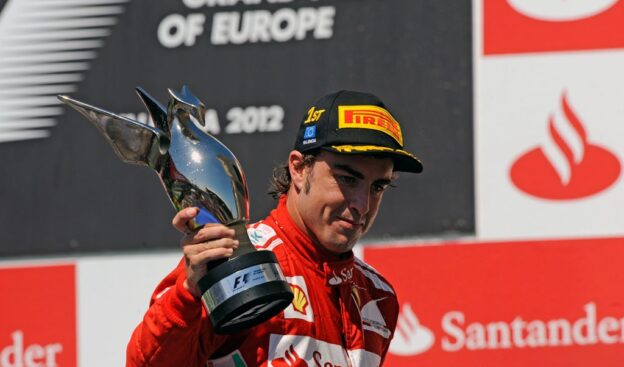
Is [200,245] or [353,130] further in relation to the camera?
[353,130]

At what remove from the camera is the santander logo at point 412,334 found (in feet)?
11.3

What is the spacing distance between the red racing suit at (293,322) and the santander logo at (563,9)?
139cm

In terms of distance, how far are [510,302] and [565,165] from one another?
1.48 feet

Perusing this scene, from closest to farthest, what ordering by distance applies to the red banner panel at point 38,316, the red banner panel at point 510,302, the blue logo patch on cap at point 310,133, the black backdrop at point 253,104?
the blue logo patch on cap at point 310,133
the red banner panel at point 510,302
the black backdrop at point 253,104
the red banner panel at point 38,316

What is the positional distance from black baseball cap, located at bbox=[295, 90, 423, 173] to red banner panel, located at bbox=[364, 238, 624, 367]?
1.35 m

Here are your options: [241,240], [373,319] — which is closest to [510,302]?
[373,319]

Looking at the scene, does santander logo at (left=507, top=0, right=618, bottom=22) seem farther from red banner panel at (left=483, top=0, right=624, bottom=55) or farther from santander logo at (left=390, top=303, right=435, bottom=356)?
santander logo at (left=390, top=303, right=435, bottom=356)

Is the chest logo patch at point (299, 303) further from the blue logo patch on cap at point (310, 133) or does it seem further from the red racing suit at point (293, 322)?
the blue logo patch on cap at point (310, 133)

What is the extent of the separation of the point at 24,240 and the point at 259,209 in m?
0.79

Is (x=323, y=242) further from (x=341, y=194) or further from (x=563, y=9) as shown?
(x=563, y=9)

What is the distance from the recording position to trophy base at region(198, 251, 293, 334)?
173 centimetres

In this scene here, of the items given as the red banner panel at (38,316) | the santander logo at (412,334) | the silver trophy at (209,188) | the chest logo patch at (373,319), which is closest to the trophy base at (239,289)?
the silver trophy at (209,188)

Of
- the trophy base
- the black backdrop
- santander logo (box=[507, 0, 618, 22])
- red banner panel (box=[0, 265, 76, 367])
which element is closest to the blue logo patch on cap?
the trophy base

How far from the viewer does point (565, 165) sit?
3.44 meters
